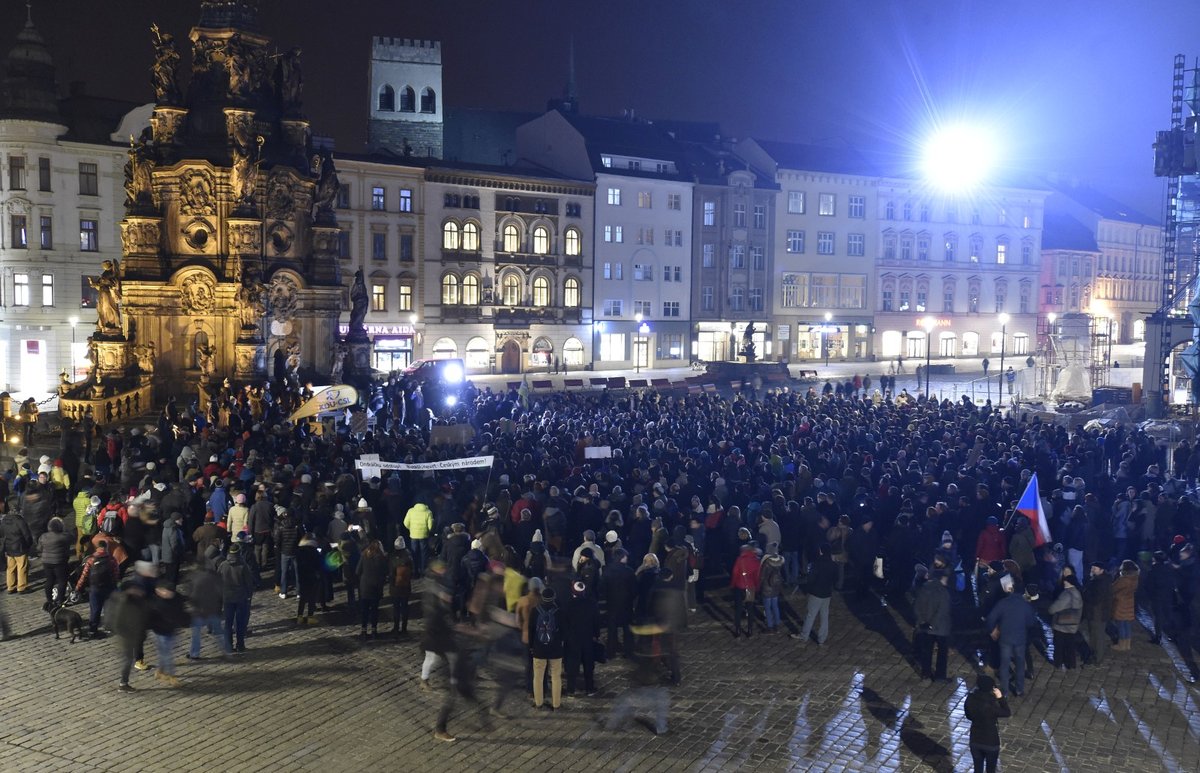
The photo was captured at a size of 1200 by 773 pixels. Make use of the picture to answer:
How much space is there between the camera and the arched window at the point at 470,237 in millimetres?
59750

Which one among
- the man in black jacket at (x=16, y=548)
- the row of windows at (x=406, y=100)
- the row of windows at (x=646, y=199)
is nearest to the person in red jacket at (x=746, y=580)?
the man in black jacket at (x=16, y=548)

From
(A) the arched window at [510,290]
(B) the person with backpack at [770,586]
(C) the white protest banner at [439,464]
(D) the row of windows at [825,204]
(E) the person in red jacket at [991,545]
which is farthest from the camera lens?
(D) the row of windows at [825,204]

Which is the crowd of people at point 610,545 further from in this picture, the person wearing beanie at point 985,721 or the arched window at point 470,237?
the arched window at point 470,237

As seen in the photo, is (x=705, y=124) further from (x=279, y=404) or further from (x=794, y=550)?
(x=794, y=550)

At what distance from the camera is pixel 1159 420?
37.5m

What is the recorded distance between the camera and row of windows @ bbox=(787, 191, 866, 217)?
7231cm

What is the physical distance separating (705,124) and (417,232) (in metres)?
33.3

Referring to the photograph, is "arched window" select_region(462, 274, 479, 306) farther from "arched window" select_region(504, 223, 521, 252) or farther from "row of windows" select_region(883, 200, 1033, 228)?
"row of windows" select_region(883, 200, 1033, 228)

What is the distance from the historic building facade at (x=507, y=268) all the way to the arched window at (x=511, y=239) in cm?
6

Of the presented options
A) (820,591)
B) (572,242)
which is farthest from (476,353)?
(820,591)

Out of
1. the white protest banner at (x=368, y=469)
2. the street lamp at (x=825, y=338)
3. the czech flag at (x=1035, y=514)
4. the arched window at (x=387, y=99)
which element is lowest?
the czech flag at (x=1035, y=514)

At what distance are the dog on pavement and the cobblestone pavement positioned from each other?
253 millimetres

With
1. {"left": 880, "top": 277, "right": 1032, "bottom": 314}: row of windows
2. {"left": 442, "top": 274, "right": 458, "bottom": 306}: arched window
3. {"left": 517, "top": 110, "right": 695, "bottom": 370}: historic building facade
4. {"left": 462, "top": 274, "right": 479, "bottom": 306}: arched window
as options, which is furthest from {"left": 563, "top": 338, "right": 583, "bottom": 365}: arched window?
{"left": 880, "top": 277, "right": 1032, "bottom": 314}: row of windows

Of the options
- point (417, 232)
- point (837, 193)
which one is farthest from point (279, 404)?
point (837, 193)
